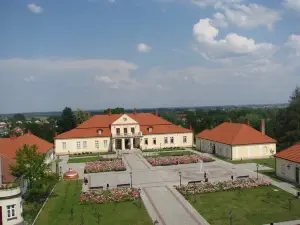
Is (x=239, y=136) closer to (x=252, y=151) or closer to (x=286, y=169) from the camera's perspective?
(x=252, y=151)

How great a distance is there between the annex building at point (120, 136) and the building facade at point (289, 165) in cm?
2756

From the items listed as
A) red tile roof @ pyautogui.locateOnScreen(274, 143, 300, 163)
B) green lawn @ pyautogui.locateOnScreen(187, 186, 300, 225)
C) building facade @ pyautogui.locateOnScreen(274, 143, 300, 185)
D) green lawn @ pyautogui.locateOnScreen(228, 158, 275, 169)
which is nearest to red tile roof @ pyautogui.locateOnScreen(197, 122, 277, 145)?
green lawn @ pyautogui.locateOnScreen(228, 158, 275, 169)

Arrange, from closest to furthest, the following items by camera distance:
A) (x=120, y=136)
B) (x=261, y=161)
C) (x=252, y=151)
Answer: (x=261, y=161), (x=252, y=151), (x=120, y=136)

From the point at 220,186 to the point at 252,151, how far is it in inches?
714

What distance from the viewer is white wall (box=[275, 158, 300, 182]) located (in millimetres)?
Result: 29927

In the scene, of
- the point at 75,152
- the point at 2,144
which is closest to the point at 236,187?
the point at 2,144

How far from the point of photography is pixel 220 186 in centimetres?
2816

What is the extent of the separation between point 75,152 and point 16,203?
112 feet

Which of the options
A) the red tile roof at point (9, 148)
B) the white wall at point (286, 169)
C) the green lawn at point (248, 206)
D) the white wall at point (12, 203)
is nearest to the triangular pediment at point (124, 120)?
the red tile roof at point (9, 148)

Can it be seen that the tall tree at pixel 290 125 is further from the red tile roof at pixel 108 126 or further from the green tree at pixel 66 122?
the green tree at pixel 66 122

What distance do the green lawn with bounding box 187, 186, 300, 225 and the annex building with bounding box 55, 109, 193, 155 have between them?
3128 cm

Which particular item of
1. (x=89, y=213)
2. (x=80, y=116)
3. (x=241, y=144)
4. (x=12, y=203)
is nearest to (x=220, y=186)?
(x=89, y=213)

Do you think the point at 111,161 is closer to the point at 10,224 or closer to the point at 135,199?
the point at 135,199

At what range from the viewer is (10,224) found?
20.4m
